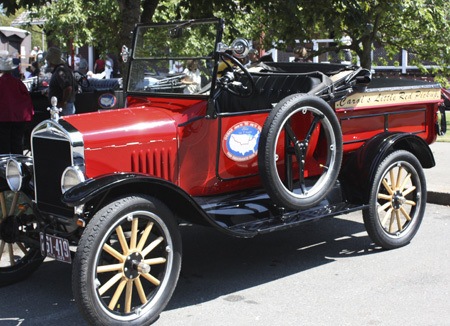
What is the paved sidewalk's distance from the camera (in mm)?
7440

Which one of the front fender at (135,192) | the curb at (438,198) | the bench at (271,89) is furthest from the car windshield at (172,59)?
the curb at (438,198)

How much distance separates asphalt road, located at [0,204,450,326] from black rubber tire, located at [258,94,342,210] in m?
0.61

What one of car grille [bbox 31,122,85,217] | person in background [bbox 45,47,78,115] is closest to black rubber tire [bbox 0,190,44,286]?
car grille [bbox 31,122,85,217]

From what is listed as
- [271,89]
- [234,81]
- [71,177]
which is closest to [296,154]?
[234,81]

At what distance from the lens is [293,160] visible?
17.1 feet

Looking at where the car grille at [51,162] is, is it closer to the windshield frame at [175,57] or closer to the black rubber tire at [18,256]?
the black rubber tire at [18,256]

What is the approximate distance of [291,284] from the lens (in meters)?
4.90

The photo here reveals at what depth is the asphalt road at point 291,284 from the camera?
429cm

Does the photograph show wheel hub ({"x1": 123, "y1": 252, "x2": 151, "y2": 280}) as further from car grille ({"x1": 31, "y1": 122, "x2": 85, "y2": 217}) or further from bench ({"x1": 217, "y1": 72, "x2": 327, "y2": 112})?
bench ({"x1": 217, "y1": 72, "x2": 327, "y2": 112})

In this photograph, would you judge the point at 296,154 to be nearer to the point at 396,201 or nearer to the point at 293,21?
the point at 396,201

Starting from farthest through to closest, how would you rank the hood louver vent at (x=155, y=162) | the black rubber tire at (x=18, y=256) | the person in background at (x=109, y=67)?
the person in background at (x=109, y=67), the black rubber tire at (x=18, y=256), the hood louver vent at (x=155, y=162)

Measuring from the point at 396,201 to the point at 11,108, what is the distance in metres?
4.76

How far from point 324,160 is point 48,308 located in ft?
7.77

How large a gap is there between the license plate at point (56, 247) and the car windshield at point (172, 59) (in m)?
1.54
